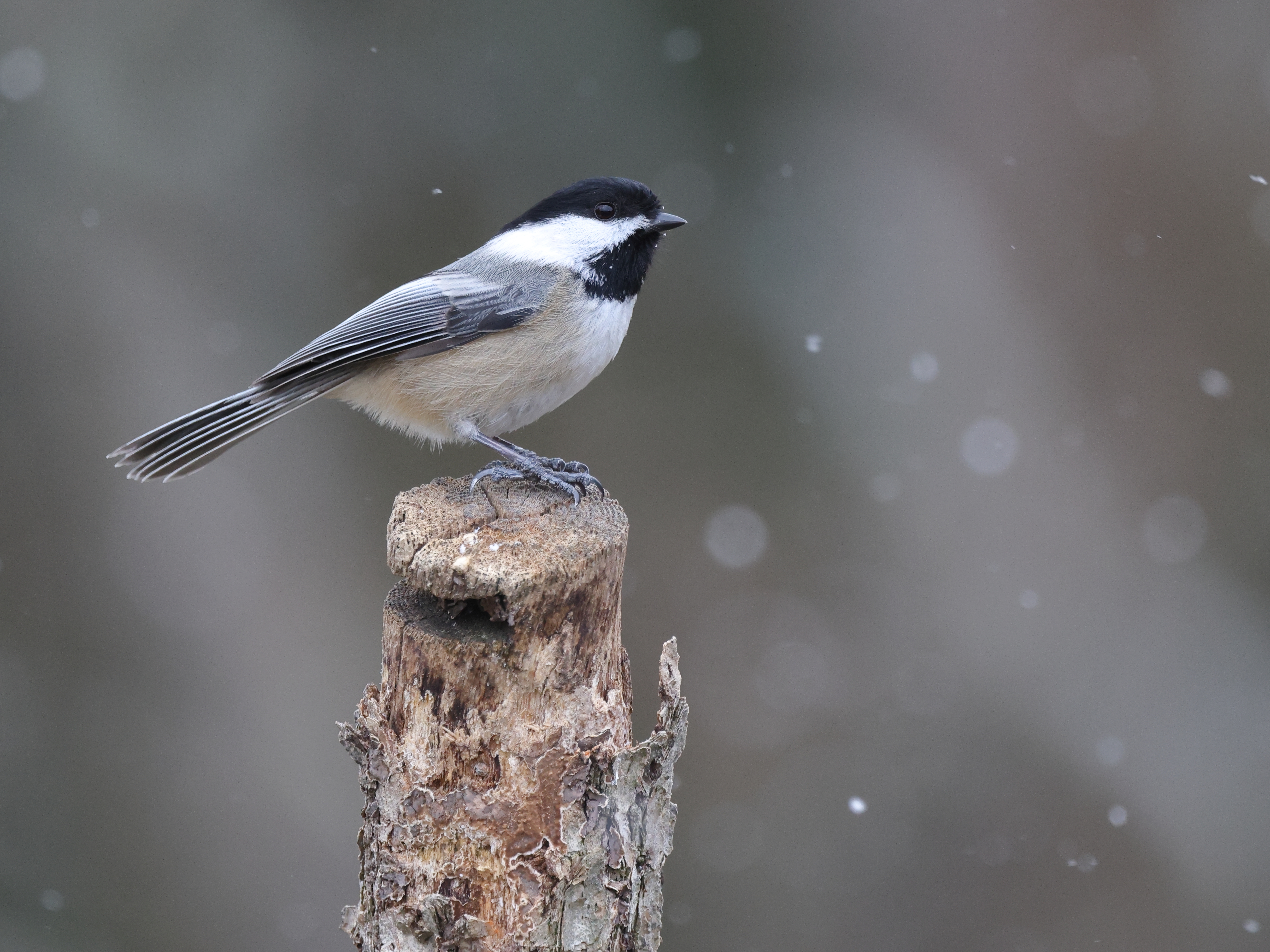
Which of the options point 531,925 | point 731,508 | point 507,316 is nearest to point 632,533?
point 731,508

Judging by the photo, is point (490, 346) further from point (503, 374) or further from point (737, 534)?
point (737, 534)

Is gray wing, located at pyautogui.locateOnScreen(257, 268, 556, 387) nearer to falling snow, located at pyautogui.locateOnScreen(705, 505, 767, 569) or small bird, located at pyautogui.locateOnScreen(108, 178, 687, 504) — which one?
small bird, located at pyautogui.locateOnScreen(108, 178, 687, 504)

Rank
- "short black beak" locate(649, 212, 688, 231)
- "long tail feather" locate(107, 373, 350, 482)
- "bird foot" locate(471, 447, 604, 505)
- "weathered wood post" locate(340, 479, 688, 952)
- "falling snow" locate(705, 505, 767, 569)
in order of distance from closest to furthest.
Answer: "weathered wood post" locate(340, 479, 688, 952) < "bird foot" locate(471, 447, 604, 505) < "long tail feather" locate(107, 373, 350, 482) < "short black beak" locate(649, 212, 688, 231) < "falling snow" locate(705, 505, 767, 569)

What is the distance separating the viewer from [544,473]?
7.09 ft

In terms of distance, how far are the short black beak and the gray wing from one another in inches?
10.5

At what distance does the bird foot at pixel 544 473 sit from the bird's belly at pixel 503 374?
13cm

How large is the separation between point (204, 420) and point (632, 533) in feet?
5.77

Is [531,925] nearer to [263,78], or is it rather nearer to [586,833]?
[586,833]

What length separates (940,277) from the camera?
3617 mm

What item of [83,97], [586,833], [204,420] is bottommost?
[586,833]

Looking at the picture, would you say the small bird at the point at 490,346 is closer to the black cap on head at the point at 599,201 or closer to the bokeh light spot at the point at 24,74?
the black cap on head at the point at 599,201

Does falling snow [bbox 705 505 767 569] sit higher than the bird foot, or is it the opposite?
the bird foot

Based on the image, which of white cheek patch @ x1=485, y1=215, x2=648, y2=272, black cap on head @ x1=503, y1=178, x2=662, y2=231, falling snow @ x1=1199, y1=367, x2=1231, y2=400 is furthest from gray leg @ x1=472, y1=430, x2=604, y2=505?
falling snow @ x1=1199, y1=367, x2=1231, y2=400

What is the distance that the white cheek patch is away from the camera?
7.72 ft
